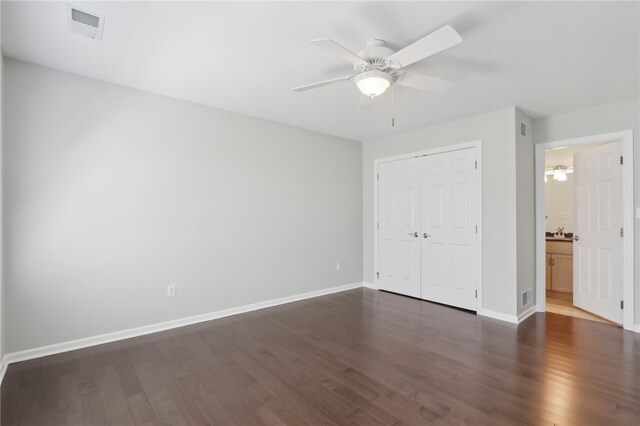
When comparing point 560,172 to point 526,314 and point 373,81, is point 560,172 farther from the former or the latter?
point 373,81

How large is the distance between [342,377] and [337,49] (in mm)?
2291

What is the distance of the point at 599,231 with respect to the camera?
3.67m

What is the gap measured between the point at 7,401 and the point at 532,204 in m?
5.29

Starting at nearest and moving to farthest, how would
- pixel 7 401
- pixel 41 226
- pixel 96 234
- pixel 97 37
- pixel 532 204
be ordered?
pixel 7 401, pixel 97 37, pixel 41 226, pixel 96 234, pixel 532 204

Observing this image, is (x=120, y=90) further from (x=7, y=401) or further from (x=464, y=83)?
(x=464, y=83)

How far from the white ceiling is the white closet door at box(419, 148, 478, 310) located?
0.96 m

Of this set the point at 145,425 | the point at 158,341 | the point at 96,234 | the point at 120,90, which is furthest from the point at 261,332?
the point at 120,90

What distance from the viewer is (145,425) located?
5.93 ft

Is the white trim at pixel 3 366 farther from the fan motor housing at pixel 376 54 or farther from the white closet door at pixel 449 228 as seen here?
the white closet door at pixel 449 228

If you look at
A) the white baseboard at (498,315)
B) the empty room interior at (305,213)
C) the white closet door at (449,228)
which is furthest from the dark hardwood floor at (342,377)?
the white closet door at (449,228)

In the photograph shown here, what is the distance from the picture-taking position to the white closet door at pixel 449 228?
12.9 feet

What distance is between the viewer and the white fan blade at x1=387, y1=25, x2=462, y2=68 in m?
1.71

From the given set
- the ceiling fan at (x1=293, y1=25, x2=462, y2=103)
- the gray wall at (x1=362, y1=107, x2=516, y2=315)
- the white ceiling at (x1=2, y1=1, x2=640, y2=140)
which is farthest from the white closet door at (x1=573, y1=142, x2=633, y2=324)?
the ceiling fan at (x1=293, y1=25, x2=462, y2=103)

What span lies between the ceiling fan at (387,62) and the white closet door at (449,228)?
75.6 inches
